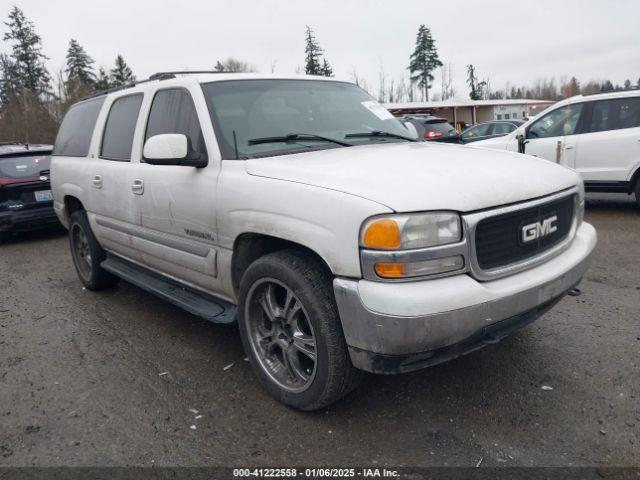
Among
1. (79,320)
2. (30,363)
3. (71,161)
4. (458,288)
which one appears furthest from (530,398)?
(71,161)

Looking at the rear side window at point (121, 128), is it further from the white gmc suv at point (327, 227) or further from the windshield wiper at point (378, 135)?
the windshield wiper at point (378, 135)

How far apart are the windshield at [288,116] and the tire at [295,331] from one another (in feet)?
2.75

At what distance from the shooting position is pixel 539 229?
2674 millimetres

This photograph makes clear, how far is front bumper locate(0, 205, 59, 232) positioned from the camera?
25.8 ft

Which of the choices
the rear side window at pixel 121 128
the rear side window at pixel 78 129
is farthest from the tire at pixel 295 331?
the rear side window at pixel 78 129

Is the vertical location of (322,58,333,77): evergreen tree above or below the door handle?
above

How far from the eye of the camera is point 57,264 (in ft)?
22.0

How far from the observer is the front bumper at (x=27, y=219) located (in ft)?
25.8

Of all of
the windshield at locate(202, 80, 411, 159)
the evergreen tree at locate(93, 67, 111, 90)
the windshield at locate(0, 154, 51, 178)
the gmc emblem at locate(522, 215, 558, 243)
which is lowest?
the gmc emblem at locate(522, 215, 558, 243)

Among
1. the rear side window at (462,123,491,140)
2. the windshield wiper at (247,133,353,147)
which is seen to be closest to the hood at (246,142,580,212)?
the windshield wiper at (247,133,353,147)

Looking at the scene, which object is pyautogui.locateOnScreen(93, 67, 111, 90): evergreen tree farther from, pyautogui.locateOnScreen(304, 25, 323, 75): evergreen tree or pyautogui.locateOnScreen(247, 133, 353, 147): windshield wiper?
pyautogui.locateOnScreen(247, 133, 353, 147): windshield wiper

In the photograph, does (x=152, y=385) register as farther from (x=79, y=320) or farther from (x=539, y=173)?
(x=539, y=173)

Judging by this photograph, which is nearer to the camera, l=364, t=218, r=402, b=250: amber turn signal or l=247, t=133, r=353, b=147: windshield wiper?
l=364, t=218, r=402, b=250: amber turn signal

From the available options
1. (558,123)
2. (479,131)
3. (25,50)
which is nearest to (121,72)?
(25,50)
